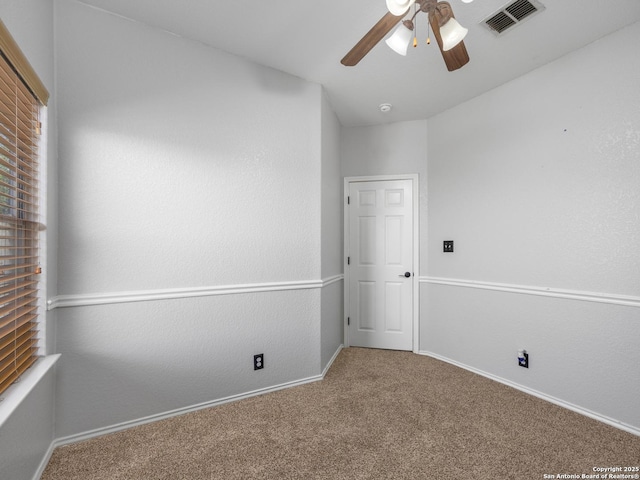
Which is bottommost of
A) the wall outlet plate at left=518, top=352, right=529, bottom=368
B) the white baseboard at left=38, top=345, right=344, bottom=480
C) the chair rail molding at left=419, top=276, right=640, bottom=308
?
the white baseboard at left=38, top=345, right=344, bottom=480

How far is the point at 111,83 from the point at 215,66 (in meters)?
0.69

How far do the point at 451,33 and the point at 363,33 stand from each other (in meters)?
0.82

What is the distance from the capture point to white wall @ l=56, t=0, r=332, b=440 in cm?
178

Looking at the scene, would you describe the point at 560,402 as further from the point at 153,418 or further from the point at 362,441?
the point at 153,418

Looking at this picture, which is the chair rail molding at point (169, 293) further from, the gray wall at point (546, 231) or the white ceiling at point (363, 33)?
the white ceiling at point (363, 33)

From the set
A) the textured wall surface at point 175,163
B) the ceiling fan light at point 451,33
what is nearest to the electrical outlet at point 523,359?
the textured wall surface at point 175,163

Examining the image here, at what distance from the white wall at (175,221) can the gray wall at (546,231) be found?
4.57 feet

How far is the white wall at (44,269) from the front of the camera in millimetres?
1250

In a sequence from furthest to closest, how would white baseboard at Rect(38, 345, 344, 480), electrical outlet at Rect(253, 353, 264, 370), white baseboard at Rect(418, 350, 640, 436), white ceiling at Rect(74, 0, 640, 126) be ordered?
electrical outlet at Rect(253, 353, 264, 370), white baseboard at Rect(418, 350, 640, 436), white ceiling at Rect(74, 0, 640, 126), white baseboard at Rect(38, 345, 344, 480)

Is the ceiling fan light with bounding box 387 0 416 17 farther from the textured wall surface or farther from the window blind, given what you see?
the window blind

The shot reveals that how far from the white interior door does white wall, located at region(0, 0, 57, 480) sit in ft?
8.42

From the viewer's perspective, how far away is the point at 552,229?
2301mm

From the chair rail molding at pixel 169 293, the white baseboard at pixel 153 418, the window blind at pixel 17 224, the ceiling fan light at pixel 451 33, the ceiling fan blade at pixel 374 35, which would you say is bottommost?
the white baseboard at pixel 153 418

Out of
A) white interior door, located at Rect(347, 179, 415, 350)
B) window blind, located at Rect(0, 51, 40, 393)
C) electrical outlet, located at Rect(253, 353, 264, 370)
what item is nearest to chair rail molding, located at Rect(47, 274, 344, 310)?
window blind, located at Rect(0, 51, 40, 393)
